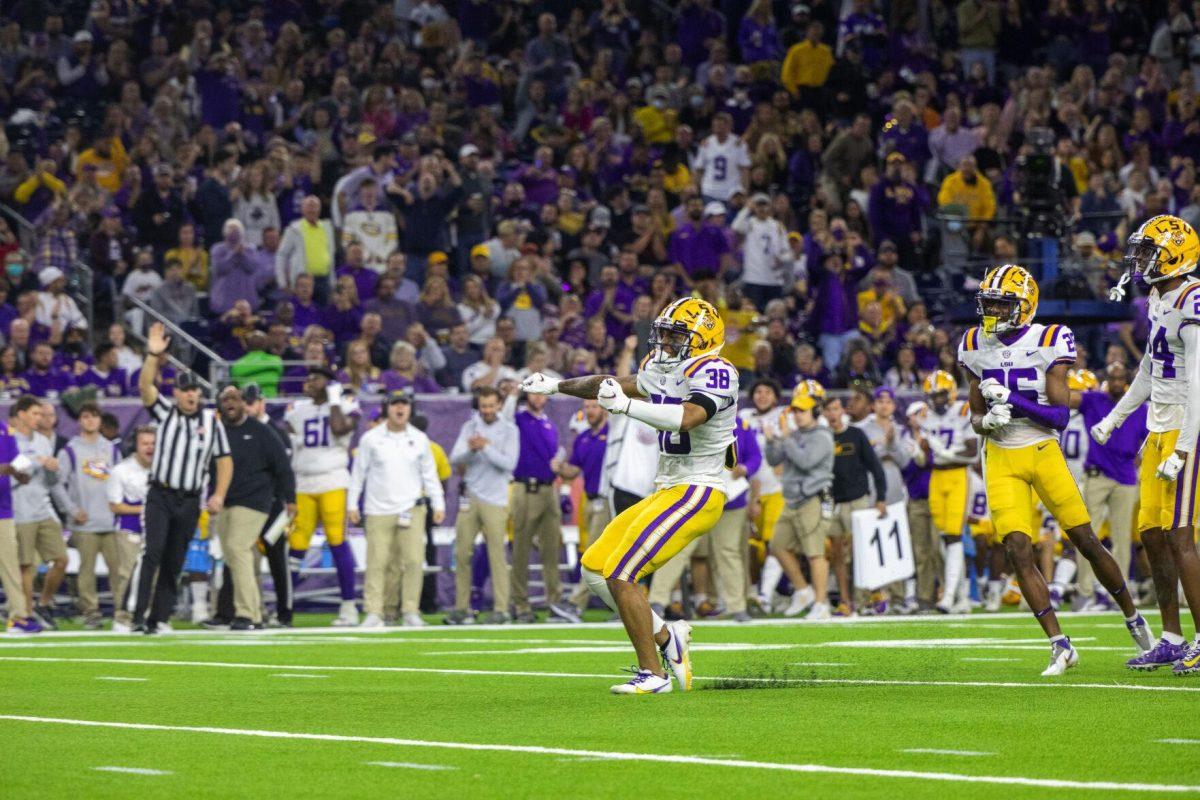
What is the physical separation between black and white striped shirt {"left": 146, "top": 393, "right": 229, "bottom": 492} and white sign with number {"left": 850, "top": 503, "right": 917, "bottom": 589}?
535 cm

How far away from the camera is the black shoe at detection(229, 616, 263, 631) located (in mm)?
15141

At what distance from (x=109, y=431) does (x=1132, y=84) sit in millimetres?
14016

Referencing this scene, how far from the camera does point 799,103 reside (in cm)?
2430

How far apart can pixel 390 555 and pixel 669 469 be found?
744cm

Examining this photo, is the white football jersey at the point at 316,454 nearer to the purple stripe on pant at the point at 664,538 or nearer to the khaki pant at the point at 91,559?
the khaki pant at the point at 91,559

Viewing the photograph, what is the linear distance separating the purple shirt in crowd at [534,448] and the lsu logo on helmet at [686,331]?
7432 mm

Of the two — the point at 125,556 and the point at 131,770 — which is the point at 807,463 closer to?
the point at 125,556

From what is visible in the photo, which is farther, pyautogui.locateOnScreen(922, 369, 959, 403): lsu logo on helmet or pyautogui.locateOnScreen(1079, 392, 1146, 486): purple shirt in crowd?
pyautogui.locateOnScreen(922, 369, 959, 403): lsu logo on helmet

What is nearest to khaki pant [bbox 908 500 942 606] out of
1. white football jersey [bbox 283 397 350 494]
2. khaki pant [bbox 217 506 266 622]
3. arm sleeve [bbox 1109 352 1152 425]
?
white football jersey [bbox 283 397 350 494]

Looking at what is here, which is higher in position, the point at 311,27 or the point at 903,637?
the point at 311,27

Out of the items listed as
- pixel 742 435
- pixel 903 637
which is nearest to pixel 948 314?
pixel 742 435

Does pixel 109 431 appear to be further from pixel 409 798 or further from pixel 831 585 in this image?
pixel 409 798

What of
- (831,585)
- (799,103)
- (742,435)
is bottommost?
(831,585)

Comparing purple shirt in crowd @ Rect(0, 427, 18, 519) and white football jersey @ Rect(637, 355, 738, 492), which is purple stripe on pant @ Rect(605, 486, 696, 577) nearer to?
white football jersey @ Rect(637, 355, 738, 492)
